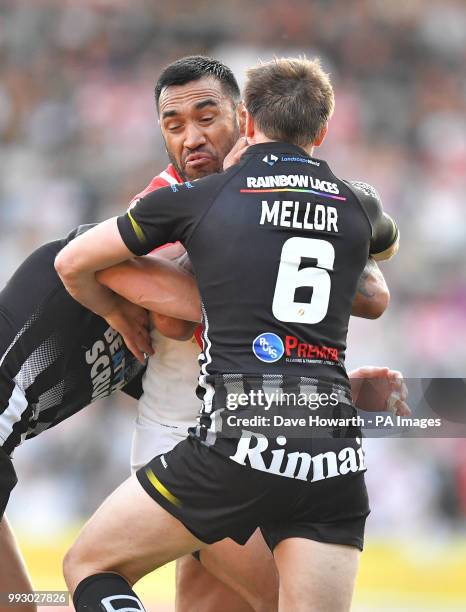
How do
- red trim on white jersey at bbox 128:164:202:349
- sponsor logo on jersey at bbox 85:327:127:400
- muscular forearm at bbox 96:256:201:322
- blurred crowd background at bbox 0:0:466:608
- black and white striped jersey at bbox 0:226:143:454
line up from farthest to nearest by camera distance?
blurred crowd background at bbox 0:0:466:608 → sponsor logo on jersey at bbox 85:327:127:400 → black and white striped jersey at bbox 0:226:143:454 → red trim on white jersey at bbox 128:164:202:349 → muscular forearm at bbox 96:256:201:322

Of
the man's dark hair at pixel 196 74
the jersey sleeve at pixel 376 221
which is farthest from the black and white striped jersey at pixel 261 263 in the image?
the man's dark hair at pixel 196 74

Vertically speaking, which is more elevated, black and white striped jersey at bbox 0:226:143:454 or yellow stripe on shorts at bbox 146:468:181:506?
black and white striped jersey at bbox 0:226:143:454

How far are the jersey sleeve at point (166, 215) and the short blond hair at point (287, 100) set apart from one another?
0.90 feet

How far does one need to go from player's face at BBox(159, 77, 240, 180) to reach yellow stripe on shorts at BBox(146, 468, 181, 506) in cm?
145

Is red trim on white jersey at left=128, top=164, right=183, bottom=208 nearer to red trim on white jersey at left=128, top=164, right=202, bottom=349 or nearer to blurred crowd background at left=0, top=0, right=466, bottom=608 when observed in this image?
red trim on white jersey at left=128, top=164, right=202, bottom=349

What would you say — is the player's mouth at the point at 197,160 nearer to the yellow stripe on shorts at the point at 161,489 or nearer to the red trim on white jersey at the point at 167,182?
the red trim on white jersey at the point at 167,182

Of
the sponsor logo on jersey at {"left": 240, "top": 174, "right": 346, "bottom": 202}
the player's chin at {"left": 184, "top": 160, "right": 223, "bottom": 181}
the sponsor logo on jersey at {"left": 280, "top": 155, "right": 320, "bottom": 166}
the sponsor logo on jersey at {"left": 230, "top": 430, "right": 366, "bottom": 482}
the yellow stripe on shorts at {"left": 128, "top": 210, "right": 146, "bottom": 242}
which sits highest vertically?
the player's chin at {"left": 184, "top": 160, "right": 223, "bottom": 181}

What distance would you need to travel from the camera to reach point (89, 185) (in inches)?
493

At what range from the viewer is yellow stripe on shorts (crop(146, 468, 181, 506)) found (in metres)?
3.46

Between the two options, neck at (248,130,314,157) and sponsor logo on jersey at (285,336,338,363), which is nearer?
sponsor logo on jersey at (285,336,338,363)

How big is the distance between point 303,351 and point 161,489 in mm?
617

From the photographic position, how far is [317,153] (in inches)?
483

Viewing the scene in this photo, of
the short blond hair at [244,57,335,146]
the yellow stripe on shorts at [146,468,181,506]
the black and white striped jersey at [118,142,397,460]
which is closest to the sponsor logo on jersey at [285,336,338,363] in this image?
the black and white striped jersey at [118,142,397,460]

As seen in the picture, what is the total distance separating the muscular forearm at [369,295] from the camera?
3.99 m
